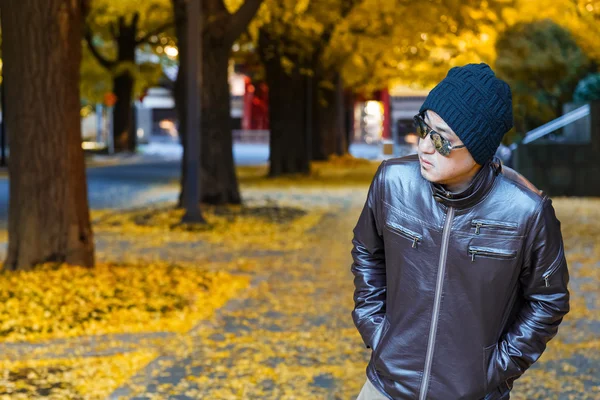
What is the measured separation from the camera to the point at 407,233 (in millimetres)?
3131

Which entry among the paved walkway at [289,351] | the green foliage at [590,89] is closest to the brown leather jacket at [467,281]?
the paved walkway at [289,351]

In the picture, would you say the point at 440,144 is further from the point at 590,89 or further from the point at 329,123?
the point at 329,123

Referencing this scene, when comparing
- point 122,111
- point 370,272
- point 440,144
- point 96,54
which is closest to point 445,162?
point 440,144

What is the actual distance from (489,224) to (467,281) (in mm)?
167

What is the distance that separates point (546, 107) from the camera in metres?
28.5

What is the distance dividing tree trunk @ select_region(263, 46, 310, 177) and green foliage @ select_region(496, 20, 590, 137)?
622 centimetres

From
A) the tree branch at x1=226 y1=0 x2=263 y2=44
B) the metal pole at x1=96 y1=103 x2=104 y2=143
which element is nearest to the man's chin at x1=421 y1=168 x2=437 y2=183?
the tree branch at x1=226 y1=0 x2=263 y2=44

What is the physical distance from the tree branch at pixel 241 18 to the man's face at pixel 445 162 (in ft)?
47.5

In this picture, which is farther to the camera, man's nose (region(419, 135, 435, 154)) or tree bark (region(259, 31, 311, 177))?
tree bark (region(259, 31, 311, 177))

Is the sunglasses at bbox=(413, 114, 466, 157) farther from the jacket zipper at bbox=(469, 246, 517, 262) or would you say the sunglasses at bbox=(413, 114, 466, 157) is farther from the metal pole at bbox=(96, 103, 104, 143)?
the metal pole at bbox=(96, 103, 104, 143)

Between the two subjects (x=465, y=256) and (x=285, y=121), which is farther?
(x=285, y=121)

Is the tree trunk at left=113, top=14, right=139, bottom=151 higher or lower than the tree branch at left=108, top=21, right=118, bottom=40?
lower

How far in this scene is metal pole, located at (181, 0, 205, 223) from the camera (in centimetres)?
1608

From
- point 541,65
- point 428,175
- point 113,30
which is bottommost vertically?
point 428,175
